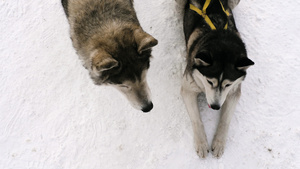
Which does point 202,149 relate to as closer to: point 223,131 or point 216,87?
point 223,131

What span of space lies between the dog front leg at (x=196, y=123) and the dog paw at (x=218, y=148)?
0.37ft

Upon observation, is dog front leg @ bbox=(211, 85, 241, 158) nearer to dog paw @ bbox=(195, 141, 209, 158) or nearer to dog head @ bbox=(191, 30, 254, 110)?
dog paw @ bbox=(195, 141, 209, 158)

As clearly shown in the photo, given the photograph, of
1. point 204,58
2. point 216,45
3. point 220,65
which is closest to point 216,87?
point 220,65

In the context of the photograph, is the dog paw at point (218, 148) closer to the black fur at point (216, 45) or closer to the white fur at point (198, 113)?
the white fur at point (198, 113)

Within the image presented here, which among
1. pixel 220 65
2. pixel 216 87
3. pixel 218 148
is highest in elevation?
pixel 220 65

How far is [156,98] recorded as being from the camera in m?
4.05

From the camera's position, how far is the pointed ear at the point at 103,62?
87.2 inches

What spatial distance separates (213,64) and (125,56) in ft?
3.77

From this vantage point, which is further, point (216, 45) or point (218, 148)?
point (218, 148)

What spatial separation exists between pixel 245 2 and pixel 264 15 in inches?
18.9

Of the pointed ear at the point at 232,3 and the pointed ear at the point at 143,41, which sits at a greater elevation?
the pointed ear at the point at 143,41

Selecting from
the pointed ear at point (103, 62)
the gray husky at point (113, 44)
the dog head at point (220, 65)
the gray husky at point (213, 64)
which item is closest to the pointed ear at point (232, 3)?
the gray husky at point (213, 64)

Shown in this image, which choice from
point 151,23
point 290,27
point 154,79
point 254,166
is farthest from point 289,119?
point 151,23

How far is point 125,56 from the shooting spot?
99.2 inches
